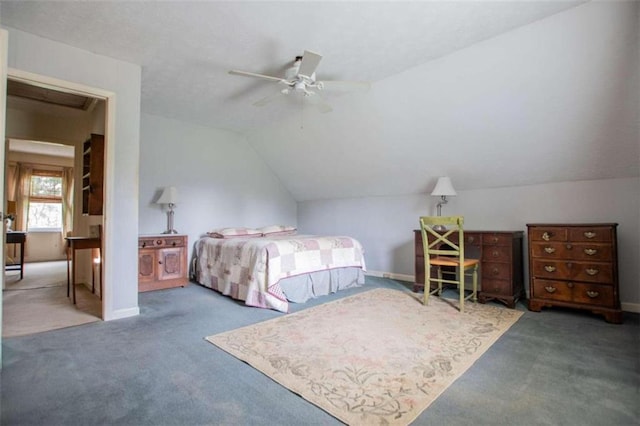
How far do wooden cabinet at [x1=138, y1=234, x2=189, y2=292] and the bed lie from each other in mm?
308

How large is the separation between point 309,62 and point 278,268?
6.84 ft

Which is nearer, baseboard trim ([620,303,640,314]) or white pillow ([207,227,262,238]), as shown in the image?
baseboard trim ([620,303,640,314])

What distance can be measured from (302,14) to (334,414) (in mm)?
2702

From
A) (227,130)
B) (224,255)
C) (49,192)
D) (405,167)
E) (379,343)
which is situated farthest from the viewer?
(49,192)

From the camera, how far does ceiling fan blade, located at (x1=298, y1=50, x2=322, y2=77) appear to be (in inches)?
94.3

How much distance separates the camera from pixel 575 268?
301cm

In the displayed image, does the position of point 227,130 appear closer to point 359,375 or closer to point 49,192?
point 359,375

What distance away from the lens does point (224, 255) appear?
4062 mm

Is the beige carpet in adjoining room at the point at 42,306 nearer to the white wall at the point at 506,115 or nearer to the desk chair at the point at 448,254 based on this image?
the desk chair at the point at 448,254

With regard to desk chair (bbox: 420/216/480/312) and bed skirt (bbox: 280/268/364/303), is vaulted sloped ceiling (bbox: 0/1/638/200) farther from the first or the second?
bed skirt (bbox: 280/268/364/303)

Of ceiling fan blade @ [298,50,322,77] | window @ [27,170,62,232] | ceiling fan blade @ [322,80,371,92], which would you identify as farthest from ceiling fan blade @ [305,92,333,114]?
window @ [27,170,62,232]

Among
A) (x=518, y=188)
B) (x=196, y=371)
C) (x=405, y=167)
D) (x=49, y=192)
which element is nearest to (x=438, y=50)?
(x=405, y=167)

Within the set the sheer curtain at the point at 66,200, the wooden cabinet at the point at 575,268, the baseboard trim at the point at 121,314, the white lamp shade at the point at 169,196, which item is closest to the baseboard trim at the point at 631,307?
the wooden cabinet at the point at 575,268

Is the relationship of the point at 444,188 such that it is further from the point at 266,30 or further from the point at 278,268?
the point at 266,30
